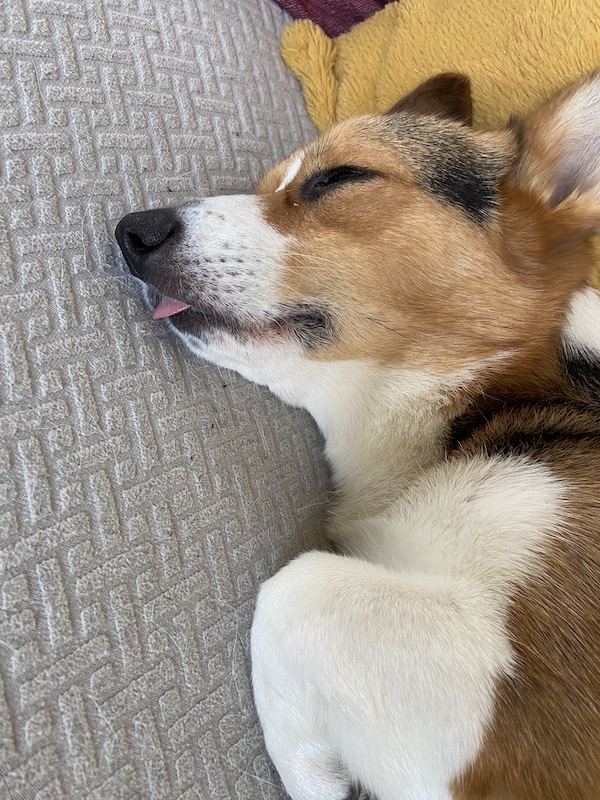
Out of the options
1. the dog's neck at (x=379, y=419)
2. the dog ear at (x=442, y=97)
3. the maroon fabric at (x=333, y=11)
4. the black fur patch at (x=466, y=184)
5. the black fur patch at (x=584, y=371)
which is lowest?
the dog's neck at (x=379, y=419)

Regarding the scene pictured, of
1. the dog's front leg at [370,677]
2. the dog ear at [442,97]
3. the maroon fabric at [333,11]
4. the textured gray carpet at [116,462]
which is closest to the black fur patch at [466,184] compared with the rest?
the dog ear at [442,97]

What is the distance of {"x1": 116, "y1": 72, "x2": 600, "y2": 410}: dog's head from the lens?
142 centimetres

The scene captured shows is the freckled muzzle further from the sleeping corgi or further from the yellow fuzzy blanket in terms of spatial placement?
the yellow fuzzy blanket

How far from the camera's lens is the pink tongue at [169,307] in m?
1.45

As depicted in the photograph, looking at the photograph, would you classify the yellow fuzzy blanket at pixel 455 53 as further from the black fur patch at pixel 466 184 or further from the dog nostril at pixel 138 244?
the dog nostril at pixel 138 244

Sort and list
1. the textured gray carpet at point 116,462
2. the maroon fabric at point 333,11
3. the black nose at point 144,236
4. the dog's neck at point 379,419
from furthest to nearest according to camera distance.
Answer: the maroon fabric at point 333,11 → the dog's neck at point 379,419 → the black nose at point 144,236 → the textured gray carpet at point 116,462

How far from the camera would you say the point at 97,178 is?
1.45 m

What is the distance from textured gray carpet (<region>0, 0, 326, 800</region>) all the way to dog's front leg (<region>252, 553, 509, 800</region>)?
105mm

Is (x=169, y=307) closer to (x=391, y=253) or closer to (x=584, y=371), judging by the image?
(x=391, y=253)

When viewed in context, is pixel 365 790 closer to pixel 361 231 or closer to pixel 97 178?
pixel 361 231

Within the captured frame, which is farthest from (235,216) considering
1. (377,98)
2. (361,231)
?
(377,98)

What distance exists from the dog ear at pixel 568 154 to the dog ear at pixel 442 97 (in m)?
0.29

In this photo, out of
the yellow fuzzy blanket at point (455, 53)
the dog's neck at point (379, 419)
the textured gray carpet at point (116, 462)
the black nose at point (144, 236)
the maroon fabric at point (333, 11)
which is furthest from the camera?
the maroon fabric at point (333, 11)

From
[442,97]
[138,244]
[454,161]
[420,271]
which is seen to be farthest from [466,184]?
[138,244]
